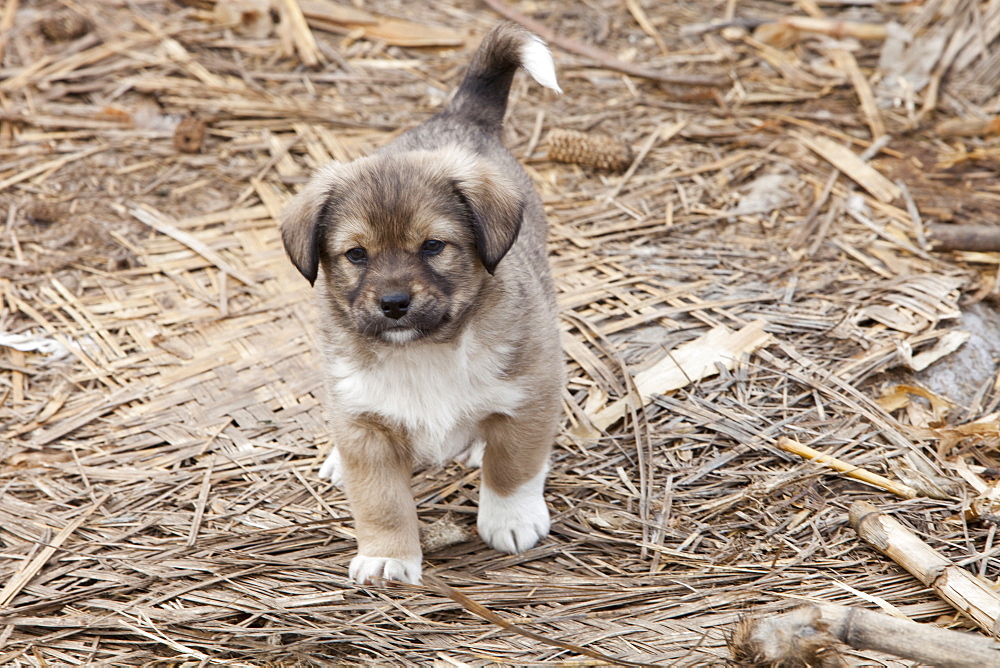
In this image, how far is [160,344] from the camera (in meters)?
5.27

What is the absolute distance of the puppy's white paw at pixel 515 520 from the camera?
4.11 meters

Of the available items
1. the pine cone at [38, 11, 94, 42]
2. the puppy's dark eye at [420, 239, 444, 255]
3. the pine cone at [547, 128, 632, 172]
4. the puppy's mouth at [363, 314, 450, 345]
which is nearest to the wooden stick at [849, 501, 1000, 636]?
the puppy's mouth at [363, 314, 450, 345]

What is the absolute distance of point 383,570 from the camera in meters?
3.91

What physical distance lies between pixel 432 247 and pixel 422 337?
34 cm

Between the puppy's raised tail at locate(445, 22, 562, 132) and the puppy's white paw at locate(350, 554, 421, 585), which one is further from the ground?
the puppy's raised tail at locate(445, 22, 562, 132)

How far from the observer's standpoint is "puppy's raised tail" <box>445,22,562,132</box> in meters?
4.54

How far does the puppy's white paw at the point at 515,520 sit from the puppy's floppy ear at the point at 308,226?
1223 millimetres

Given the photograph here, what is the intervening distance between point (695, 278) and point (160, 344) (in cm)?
295

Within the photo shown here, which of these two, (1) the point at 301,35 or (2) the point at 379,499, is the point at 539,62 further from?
(1) the point at 301,35

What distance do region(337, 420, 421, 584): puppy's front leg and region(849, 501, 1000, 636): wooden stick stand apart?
1795 mm

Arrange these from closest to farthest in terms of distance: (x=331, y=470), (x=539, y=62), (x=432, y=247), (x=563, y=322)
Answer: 1. (x=432, y=247)
2. (x=539, y=62)
3. (x=331, y=470)
4. (x=563, y=322)

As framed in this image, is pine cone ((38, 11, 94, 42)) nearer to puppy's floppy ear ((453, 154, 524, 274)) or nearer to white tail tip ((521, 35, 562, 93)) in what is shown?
white tail tip ((521, 35, 562, 93))

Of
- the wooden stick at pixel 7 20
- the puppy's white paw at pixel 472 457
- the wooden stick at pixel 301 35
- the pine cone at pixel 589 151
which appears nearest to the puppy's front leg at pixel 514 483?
the puppy's white paw at pixel 472 457

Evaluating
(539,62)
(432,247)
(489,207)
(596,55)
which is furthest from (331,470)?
(596,55)
